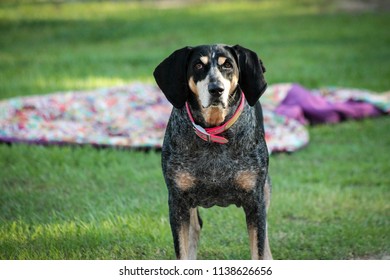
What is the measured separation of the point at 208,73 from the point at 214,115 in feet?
1.09

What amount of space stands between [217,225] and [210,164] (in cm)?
157

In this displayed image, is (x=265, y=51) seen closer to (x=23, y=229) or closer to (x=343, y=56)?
(x=343, y=56)

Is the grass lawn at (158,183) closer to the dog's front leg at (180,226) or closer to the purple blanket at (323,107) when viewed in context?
the purple blanket at (323,107)

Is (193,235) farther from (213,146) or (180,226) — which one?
(213,146)

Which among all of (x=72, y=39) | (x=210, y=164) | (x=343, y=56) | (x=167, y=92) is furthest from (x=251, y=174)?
(x=72, y=39)

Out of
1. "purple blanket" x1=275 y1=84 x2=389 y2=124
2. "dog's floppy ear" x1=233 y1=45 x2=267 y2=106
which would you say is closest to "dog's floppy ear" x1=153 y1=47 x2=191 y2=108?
"dog's floppy ear" x1=233 y1=45 x2=267 y2=106

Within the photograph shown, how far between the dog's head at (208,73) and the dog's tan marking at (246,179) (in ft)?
1.40

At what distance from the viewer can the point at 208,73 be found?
14.7 feet

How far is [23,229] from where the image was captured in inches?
231

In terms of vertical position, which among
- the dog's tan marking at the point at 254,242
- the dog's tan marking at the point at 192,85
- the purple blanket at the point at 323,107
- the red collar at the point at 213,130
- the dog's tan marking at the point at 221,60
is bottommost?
the purple blanket at the point at 323,107

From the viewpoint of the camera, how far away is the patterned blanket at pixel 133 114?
28.1ft

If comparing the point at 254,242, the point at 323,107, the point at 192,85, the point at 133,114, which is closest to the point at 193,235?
the point at 254,242

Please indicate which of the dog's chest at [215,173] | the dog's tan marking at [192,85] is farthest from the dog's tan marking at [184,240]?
the dog's tan marking at [192,85]

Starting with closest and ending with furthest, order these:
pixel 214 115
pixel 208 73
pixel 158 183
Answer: pixel 208 73, pixel 214 115, pixel 158 183
